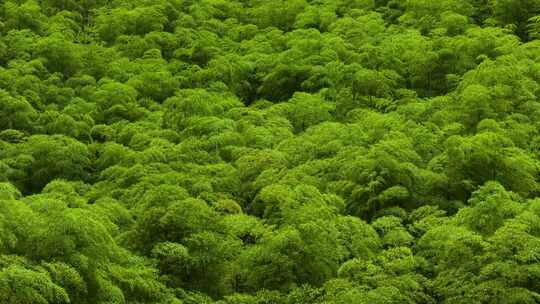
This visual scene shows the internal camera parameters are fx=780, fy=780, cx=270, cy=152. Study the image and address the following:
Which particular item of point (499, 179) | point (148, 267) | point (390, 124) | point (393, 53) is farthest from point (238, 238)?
point (393, 53)

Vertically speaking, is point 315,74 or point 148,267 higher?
point 148,267

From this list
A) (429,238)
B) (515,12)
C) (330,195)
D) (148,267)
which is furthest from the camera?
(515,12)

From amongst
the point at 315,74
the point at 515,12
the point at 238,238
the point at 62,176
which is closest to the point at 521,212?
the point at 238,238

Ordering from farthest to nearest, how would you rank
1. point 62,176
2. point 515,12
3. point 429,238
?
point 515,12
point 62,176
point 429,238

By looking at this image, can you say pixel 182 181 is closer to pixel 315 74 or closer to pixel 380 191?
pixel 380 191

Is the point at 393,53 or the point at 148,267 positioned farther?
the point at 393,53

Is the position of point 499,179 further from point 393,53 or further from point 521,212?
point 393,53
